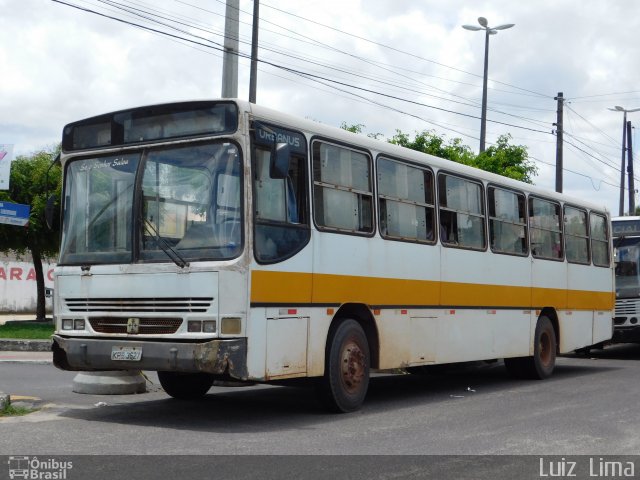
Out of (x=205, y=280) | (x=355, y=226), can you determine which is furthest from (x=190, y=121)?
(x=355, y=226)

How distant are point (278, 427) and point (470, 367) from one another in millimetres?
9200

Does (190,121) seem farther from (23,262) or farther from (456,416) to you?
(23,262)

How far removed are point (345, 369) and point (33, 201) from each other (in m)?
21.2

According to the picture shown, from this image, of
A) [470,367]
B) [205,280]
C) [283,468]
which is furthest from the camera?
[470,367]

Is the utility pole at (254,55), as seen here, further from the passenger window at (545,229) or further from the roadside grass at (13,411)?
the roadside grass at (13,411)

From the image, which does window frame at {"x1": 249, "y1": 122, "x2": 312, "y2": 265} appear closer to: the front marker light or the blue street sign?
the front marker light

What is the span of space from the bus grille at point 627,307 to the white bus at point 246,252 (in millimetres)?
9002

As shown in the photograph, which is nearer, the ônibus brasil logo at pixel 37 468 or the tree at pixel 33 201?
the ônibus brasil logo at pixel 37 468

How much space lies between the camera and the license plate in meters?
9.02

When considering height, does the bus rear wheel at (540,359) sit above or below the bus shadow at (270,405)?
above

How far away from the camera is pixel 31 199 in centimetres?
2938

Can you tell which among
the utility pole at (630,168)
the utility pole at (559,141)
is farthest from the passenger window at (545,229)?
the utility pole at (630,168)

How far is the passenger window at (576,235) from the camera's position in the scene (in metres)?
16.2

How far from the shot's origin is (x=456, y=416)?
403 inches
